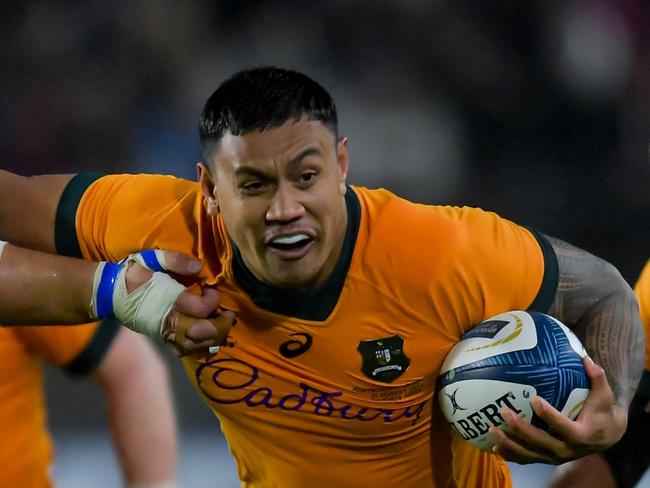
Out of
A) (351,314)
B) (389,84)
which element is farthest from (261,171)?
(389,84)

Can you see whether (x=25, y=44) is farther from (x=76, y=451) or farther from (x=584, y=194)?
(x=584, y=194)

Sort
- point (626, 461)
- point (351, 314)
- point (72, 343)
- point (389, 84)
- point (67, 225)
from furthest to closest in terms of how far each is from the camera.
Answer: point (389, 84)
point (626, 461)
point (72, 343)
point (67, 225)
point (351, 314)

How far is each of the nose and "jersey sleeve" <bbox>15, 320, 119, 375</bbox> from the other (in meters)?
0.79

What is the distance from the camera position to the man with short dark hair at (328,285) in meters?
2.19

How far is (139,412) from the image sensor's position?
116 inches

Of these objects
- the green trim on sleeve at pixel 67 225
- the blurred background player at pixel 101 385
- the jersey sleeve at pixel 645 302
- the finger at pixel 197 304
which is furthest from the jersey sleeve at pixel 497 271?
the blurred background player at pixel 101 385

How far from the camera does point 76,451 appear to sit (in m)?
4.40

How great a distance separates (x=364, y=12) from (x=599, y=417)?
168 inches

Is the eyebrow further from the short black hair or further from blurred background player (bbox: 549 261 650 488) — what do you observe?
blurred background player (bbox: 549 261 650 488)

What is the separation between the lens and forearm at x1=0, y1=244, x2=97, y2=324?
7.41 feet

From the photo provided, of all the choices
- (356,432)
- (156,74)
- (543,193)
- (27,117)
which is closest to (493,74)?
(543,193)

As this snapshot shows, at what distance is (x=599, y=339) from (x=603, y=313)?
6 cm

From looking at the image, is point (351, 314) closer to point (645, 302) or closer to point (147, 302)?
point (147, 302)

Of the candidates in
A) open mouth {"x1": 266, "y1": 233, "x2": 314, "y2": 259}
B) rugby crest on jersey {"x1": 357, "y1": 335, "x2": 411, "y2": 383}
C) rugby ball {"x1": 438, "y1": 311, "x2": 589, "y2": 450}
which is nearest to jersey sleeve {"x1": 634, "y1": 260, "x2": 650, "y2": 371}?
rugby ball {"x1": 438, "y1": 311, "x2": 589, "y2": 450}
